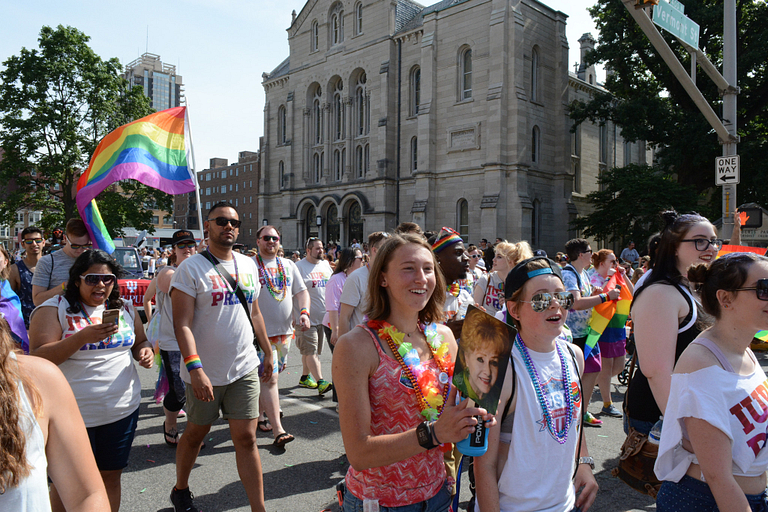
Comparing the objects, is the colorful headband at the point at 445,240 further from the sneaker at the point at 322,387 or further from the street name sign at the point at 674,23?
the street name sign at the point at 674,23

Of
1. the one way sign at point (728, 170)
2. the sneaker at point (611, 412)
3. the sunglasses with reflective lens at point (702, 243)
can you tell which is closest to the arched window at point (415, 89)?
the one way sign at point (728, 170)

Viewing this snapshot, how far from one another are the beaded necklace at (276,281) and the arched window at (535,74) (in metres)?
25.1

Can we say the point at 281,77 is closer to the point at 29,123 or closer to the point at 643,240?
the point at 29,123

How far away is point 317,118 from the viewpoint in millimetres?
37469

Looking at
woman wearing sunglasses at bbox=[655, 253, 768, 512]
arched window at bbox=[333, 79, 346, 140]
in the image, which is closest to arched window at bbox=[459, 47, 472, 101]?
arched window at bbox=[333, 79, 346, 140]

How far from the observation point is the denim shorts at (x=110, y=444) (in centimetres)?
307

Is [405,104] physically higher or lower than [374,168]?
higher

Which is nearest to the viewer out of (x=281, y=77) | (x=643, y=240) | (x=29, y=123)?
(x=643, y=240)

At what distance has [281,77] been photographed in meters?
39.1

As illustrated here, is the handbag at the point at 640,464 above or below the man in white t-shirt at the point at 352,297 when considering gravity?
below

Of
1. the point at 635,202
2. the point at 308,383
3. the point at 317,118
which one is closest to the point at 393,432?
the point at 308,383

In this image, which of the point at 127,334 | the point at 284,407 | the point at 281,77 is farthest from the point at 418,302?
the point at 281,77

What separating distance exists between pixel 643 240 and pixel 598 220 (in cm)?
253

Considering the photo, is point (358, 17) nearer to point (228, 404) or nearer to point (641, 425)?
point (228, 404)
